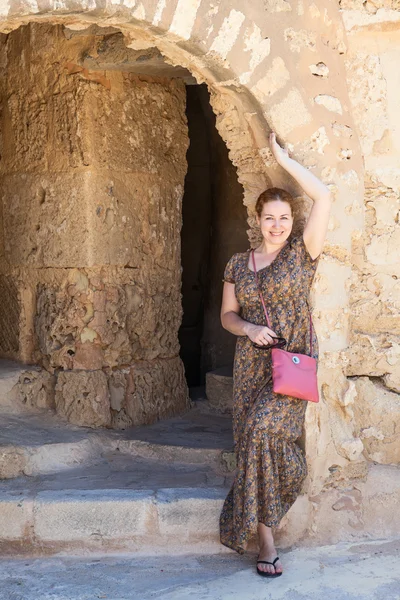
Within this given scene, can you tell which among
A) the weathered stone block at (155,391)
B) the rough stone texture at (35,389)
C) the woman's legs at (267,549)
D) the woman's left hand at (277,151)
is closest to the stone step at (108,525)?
the woman's legs at (267,549)

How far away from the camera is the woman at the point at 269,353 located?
3736mm

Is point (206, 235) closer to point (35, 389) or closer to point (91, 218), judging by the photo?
point (91, 218)

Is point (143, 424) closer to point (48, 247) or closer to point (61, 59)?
point (48, 247)

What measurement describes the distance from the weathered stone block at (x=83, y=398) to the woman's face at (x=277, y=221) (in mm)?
1609

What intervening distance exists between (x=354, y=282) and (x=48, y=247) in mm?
1774

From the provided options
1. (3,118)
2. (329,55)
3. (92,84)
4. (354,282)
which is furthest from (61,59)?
(354,282)

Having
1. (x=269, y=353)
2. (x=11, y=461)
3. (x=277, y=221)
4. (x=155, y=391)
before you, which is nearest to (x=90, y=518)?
(x=11, y=461)

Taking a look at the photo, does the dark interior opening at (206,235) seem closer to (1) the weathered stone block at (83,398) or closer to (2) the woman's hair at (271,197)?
(1) the weathered stone block at (83,398)

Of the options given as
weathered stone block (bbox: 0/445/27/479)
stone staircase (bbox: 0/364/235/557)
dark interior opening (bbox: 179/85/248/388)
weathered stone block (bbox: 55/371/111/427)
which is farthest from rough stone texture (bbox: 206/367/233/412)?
weathered stone block (bbox: 0/445/27/479)

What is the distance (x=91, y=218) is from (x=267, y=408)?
1.67 meters

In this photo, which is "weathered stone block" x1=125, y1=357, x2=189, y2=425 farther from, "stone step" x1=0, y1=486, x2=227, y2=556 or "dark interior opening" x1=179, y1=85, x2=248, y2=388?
"stone step" x1=0, y1=486, x2=227, y2=556

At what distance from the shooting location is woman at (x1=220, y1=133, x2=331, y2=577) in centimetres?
374

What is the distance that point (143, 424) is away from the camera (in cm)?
514

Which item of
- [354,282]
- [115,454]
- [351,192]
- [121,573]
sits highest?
[351,192]
